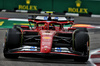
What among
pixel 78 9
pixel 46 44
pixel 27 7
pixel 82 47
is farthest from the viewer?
pixel 27 7

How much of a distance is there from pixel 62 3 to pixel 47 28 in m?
15.7

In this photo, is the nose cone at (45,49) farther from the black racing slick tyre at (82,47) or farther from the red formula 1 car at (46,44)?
the black racing slick tyre at (82,47)

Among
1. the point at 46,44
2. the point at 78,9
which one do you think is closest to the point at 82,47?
the point at 46,44

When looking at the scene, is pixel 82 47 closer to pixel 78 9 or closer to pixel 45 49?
pixel 45 49

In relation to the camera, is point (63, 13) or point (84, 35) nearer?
point (84, 35)

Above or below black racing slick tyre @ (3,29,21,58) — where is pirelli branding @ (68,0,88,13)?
below

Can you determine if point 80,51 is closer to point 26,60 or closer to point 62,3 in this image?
point 26,60

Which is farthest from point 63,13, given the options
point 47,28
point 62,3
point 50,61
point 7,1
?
point 50,61

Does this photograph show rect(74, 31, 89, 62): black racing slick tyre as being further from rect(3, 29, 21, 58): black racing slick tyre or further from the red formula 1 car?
rect(3, 29, 21, 58): black racing slick tyre

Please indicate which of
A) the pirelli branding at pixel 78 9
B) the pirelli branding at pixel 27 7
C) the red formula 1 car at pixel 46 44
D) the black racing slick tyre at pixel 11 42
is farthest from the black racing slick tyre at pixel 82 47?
the pirelli branding at pixel 27 7

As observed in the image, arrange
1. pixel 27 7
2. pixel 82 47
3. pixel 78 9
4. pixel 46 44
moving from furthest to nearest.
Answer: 1. pixel 27 7
2. pixel 78 9
3. pixel 82 47
4. pixel 46 44

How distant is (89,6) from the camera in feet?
81.8

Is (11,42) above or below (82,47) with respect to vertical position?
above

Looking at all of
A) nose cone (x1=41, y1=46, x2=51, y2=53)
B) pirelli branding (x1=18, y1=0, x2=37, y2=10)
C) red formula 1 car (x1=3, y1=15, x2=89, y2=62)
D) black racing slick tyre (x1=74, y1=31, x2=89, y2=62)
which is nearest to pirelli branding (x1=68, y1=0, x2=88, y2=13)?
pirelli branding (x1=18, y1=0, x2=37, y2=10)
